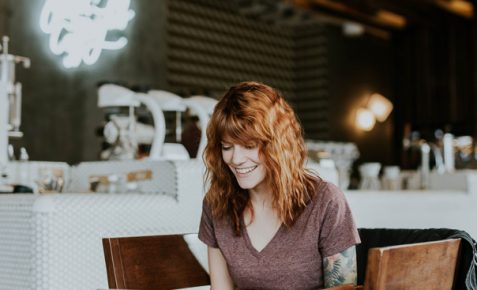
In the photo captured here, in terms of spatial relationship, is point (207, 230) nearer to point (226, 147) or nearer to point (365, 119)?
point (226, 147)

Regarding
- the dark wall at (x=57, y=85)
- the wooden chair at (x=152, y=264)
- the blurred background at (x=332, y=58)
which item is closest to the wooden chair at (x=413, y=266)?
the wooden chair at (x=152, y=264)

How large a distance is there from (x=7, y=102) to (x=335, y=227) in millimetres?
1803

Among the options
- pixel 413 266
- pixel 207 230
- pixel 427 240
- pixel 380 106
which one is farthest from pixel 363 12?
pixel 413 266

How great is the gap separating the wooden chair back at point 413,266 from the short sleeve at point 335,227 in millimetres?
226

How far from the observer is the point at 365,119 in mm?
10633

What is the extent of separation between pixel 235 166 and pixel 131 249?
371mm

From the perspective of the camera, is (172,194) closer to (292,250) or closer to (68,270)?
(68,270)

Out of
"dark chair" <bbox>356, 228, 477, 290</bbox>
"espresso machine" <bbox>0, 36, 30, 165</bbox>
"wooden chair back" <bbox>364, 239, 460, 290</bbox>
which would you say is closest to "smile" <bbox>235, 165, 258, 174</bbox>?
"dark chair" <bbox>356, 228, 477, 290</bbox>

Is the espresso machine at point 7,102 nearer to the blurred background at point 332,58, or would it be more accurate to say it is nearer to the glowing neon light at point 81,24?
the glowing neon light at point 81,24

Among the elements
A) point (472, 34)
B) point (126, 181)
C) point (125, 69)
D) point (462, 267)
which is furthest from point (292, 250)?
point (472, 34)

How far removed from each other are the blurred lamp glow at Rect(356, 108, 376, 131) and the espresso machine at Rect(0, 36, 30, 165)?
25.1 feet

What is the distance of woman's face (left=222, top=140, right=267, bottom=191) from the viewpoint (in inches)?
76.4

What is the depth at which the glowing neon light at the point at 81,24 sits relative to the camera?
13.1ft

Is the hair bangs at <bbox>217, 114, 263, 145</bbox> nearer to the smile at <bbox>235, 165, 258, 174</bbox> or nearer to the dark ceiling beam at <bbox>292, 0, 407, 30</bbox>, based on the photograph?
the smile at <bbox>235, 165, 258, 174</bbox>
